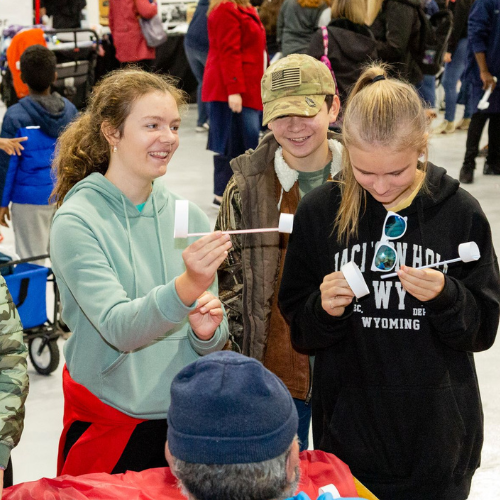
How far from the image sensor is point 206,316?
2137 mm

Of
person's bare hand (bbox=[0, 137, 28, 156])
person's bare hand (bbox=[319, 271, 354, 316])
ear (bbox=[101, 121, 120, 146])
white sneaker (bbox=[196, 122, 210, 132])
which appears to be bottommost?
white sneaker (bbox=[196, 122, 210, 132])

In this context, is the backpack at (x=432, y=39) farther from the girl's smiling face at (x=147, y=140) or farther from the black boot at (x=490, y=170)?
the girl's smiling face at (x=147, y=140)

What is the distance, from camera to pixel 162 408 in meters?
2.12

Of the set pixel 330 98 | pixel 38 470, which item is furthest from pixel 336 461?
pixel 38 470

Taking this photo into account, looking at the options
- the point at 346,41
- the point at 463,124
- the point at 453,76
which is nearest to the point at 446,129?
the point at 463,124

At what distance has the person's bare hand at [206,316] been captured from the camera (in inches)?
82.3

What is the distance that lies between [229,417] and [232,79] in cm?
524

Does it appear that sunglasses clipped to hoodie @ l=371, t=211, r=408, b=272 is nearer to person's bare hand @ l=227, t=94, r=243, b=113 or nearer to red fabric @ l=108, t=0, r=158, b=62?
person's bare hand @ l=227, t=94, r=243, b=113

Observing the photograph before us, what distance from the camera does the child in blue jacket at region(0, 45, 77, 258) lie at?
457cm

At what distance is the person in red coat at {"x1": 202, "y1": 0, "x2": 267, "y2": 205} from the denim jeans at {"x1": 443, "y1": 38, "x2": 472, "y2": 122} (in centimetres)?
317

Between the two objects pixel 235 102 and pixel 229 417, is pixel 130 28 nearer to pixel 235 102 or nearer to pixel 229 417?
pixel 235 102

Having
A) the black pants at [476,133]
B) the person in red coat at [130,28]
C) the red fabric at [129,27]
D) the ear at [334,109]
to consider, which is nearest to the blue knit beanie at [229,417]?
the ear at [334,109]

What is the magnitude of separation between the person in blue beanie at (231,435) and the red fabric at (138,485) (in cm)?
46

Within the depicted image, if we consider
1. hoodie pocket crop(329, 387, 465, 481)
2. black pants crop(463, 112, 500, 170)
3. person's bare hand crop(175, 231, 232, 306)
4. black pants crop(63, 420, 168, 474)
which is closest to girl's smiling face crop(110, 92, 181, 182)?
person's bare hand crop(175, 231, 232, 306)
